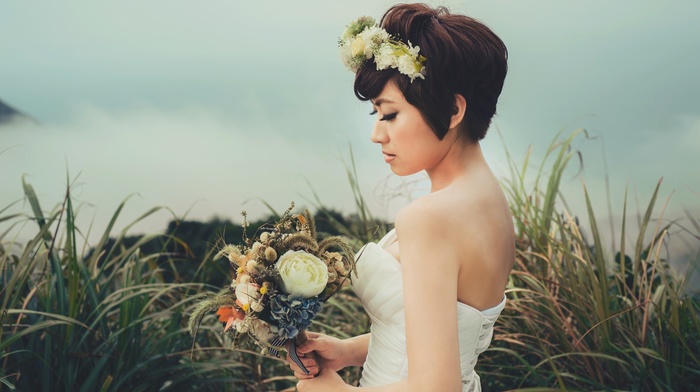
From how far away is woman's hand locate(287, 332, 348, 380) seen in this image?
6.95 feet

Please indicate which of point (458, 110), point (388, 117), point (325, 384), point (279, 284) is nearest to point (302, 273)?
point (279, 284)

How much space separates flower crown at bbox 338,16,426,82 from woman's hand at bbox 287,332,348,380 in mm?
831

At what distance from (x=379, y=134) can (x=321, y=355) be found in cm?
70

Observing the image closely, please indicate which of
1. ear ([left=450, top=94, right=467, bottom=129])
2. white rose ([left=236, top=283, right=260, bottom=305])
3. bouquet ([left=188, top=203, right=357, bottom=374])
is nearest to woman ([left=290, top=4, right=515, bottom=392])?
ear ([left=450, top=94, right=467, bottom=129])

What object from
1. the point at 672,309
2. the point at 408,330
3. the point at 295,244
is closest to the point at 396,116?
the point at 295,244

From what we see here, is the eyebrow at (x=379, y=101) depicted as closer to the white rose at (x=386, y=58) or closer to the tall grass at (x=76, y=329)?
the white rose at (x=386, y=58)

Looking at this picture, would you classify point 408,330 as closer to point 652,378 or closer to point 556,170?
point 652,378

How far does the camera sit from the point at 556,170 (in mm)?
4500

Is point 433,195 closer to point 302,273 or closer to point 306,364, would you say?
point 302,273

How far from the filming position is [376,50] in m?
2.13

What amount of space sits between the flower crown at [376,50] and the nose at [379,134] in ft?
0.52

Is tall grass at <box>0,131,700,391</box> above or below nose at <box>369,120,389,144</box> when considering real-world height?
below

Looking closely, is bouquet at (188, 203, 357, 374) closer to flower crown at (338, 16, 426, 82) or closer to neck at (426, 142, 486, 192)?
neck at (426, 142, 486, 192)

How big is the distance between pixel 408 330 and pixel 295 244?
40 centimetres
